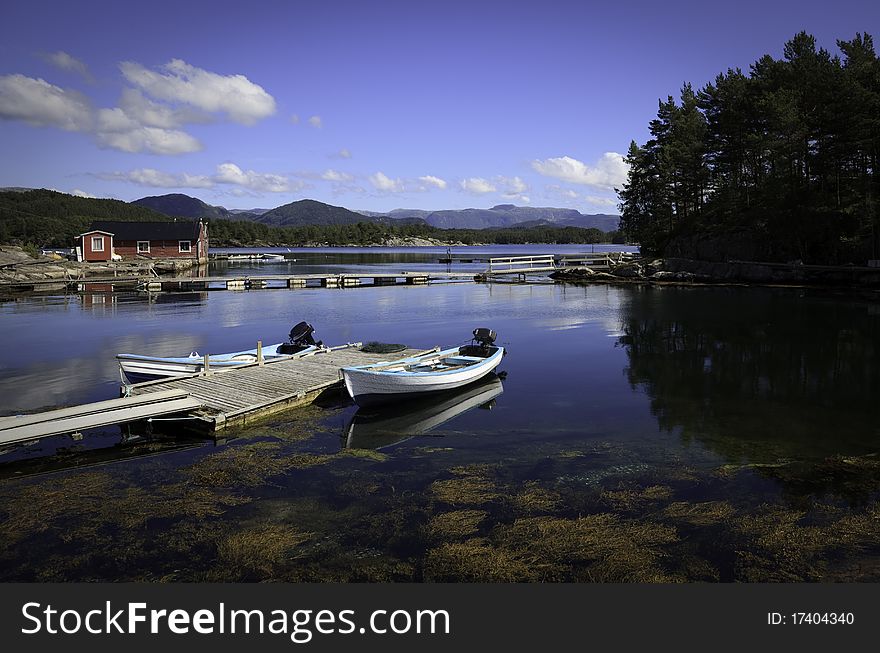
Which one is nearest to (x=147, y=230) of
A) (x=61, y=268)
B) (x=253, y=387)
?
(x=61, y=268)

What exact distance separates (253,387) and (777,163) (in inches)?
2271

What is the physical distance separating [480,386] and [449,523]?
1025 centimetres

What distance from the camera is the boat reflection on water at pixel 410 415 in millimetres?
14508

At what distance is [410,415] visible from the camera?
16.6 meters

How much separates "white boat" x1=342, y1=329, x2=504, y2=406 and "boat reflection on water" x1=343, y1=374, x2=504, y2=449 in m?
0.32

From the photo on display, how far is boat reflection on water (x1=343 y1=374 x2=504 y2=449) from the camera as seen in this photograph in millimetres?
14508

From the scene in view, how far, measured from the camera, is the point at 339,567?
8.31 meters

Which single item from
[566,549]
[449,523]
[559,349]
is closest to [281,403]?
[449,523]

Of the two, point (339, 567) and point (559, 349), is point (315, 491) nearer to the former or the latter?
point (339, 567)

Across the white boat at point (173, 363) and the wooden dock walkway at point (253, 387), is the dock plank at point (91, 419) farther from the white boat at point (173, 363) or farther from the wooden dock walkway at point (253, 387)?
the white boat at point (173, 363)

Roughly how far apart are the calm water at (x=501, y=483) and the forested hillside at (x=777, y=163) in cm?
2926

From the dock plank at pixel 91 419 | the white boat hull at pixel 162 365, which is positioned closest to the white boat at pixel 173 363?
the white boat hull at pixel 162 365

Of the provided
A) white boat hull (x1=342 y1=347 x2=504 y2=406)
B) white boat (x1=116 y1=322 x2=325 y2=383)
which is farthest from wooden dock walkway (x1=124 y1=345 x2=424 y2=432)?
white boat hull (x1=342 y1=347 x2=504 y2=406)

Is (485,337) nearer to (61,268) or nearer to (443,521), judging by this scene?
(443,521)
